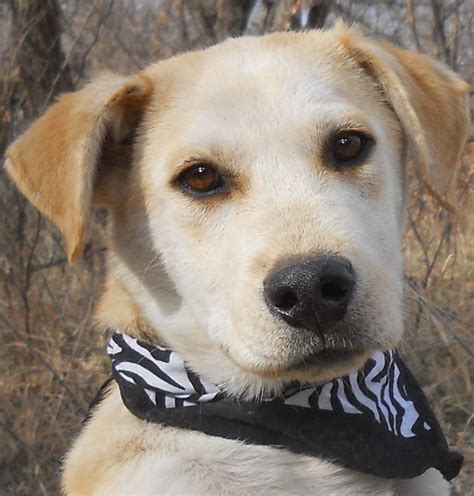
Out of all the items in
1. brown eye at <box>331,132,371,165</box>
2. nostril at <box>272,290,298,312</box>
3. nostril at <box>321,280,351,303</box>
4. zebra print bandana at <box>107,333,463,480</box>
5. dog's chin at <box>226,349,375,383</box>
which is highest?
brown eye at <box>331,132,371,165</box>

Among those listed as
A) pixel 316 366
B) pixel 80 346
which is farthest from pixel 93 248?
pixel 316 366

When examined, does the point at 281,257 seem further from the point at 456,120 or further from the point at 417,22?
the point at 417,22

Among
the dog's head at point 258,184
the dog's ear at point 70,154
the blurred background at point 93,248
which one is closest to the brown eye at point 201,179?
the dog's head at point 258,184

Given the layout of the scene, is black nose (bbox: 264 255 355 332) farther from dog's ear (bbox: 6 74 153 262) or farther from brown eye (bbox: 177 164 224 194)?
dog's ear (bbox: 6 74 153 262)

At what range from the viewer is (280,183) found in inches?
96.7

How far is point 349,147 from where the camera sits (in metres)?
2.62

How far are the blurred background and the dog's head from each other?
1667 millimetres

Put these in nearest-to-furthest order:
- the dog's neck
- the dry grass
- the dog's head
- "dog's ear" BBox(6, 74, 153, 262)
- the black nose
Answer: the black nose
the dog's head
"dog's ear" BBox(6, 74, 153, 262)
the dog's neck
the dry grass

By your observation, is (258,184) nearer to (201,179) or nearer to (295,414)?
(201,179)

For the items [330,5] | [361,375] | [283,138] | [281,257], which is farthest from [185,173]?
[330,5]

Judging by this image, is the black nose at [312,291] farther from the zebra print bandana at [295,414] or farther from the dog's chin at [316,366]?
the zebra print bandana at [295,414]

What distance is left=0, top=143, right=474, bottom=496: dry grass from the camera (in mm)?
4688

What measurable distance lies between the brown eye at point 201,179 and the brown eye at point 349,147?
373 mm

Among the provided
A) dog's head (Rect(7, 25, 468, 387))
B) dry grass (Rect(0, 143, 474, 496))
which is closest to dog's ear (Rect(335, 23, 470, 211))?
dog's head (Rect(7, 25, 468, 387))
